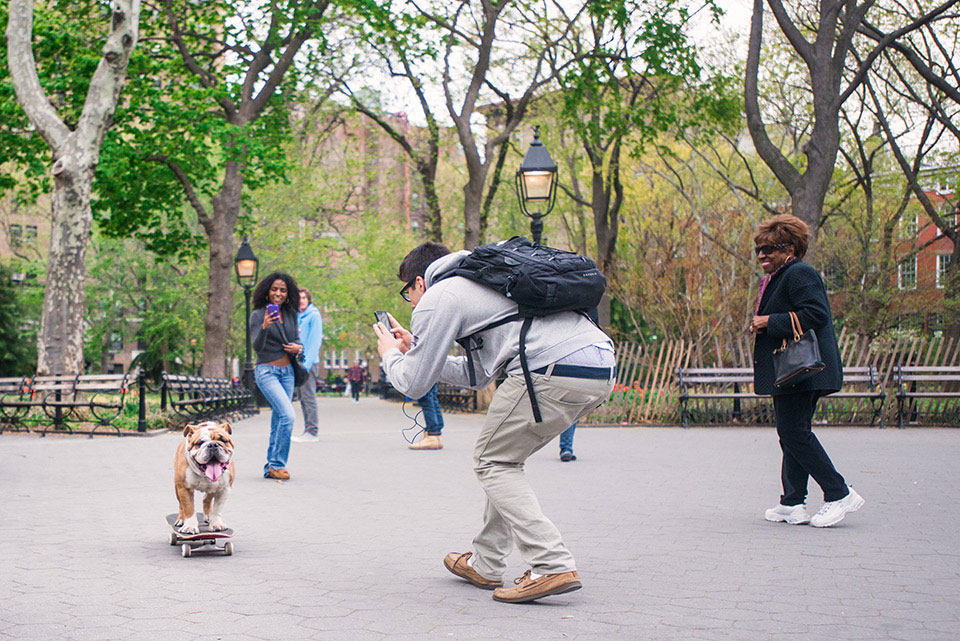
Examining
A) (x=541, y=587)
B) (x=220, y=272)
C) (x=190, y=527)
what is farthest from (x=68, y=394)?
(x=541, y=587)

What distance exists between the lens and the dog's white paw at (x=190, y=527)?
5797mm

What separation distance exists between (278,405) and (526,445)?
17.0ft

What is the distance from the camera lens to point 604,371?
4.59m

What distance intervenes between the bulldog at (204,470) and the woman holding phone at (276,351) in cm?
329

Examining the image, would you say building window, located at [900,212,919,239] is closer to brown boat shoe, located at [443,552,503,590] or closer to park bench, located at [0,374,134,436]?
park bench, located at [0,374,134,436]

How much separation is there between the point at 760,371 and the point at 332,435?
10050 mm

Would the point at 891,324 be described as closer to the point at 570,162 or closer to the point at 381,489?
the point at 570,162

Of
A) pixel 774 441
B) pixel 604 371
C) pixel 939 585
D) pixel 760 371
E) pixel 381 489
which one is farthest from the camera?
pixel 774 441

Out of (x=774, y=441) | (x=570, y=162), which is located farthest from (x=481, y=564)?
(x=570, y=162)

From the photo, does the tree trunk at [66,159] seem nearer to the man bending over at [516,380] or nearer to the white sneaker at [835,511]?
the white sneaker at [835,511]

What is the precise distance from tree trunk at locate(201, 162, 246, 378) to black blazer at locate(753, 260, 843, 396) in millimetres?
18501

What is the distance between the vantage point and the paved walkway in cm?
423

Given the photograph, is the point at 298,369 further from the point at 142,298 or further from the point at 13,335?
the point at 142,298

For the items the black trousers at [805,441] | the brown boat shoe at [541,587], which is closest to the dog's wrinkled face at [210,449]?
the brown boat shoe at [541,587]
